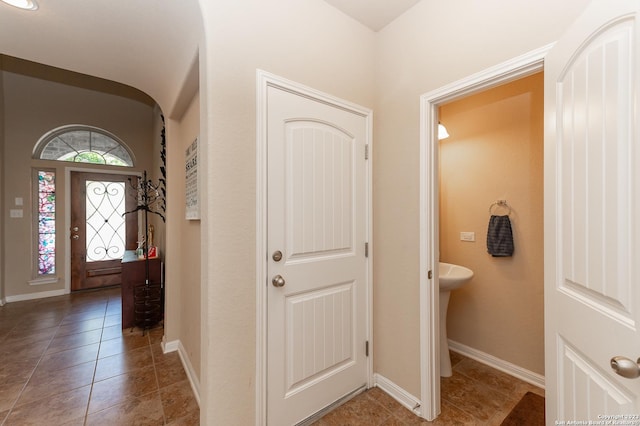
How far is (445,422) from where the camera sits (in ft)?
5.32

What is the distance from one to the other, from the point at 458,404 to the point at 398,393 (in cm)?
39

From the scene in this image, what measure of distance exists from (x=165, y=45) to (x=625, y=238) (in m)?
2.43

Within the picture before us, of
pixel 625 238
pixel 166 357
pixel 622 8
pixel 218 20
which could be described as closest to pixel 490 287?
pixel 625 238

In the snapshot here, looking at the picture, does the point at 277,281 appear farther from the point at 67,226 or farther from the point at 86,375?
the point at 67,226

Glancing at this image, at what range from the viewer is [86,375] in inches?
84.1

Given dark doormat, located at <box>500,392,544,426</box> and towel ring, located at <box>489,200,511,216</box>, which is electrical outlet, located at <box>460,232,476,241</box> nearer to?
towel ring, located at <box>489,200,511,216</box>

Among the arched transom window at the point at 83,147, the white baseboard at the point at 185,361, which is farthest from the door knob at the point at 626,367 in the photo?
the arched transom window at the point at 83,147

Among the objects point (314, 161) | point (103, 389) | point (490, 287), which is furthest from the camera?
point (490, 287)

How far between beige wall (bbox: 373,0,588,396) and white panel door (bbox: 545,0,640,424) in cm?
36

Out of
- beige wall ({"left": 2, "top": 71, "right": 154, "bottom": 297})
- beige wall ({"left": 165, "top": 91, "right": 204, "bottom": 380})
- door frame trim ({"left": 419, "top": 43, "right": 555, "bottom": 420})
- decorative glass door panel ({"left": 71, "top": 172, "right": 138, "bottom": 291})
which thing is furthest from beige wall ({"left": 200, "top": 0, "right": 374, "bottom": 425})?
beige wall ({"left": 2, "top": 71, "right": 154, "bottom": 297})

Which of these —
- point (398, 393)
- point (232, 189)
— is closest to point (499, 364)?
point (398, 393)

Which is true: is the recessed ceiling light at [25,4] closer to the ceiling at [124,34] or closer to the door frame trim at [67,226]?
the ceiling at [124,34]

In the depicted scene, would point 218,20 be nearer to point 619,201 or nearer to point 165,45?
point 165,45

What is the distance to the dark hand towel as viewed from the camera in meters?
2.10
